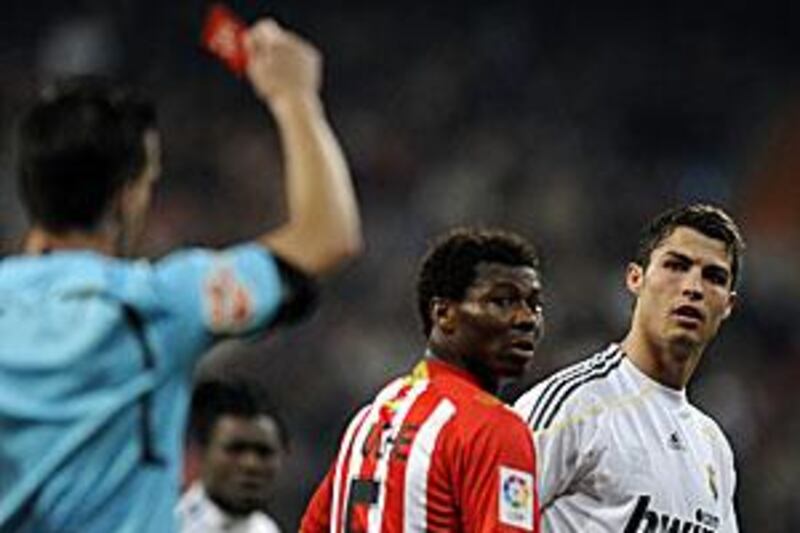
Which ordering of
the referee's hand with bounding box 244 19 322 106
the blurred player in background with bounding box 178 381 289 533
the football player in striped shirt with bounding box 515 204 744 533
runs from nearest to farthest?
1. the referee's hand with bounding box 244 19 322 106
2. the football player in striped shirt with bounding box 515 204 744 533
3. the blurred player in background with bounding box 178 381 289 533

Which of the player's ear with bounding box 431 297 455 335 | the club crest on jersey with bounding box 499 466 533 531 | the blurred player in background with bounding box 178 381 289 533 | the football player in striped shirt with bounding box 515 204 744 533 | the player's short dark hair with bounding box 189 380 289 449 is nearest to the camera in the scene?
the club crest on jersey with bounding box 499 466 533 531

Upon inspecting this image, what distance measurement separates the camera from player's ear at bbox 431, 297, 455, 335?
17.4 ft

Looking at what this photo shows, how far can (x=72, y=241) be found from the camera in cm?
348

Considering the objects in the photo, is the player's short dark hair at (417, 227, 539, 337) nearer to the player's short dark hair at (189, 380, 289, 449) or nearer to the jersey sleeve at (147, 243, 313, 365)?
the jersey sleeve at (147, 243, 313, 365)

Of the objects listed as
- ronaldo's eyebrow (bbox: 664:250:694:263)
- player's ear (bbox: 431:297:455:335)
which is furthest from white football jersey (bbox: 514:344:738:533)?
player's ear (bbox: 431:297:455:335)

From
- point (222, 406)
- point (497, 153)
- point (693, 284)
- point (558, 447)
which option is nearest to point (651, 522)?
point (558, 447)

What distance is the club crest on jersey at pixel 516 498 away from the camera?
15.9 ft

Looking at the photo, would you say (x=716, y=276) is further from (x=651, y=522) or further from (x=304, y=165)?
(x=304, y=165)

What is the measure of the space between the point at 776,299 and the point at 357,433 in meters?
10.8

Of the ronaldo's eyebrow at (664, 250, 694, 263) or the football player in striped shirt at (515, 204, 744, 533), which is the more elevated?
the ronaldo's eyebrow at (664, 250, 694, 263)

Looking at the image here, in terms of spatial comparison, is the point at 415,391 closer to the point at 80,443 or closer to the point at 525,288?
the point at 525,288

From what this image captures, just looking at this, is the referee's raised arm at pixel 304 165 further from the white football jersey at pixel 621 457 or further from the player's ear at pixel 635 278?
the player's ear at pixel 635 278

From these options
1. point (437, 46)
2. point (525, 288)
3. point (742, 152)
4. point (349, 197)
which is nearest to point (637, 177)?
point (742, 152)

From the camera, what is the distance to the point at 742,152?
57.9 ft
